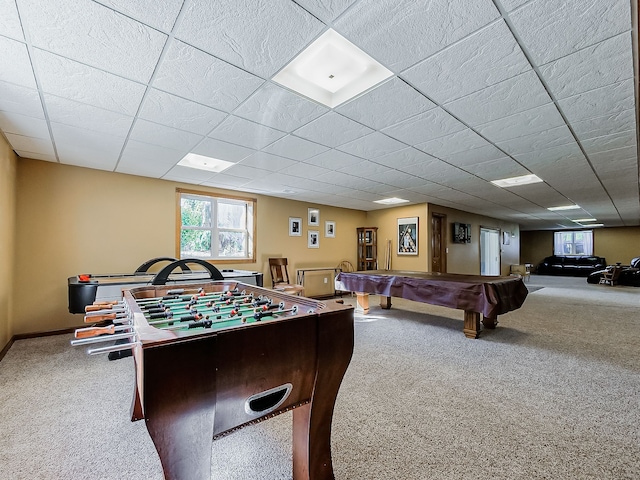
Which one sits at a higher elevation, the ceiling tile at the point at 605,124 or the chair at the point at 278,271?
the ceiling tile at the point at 605,124

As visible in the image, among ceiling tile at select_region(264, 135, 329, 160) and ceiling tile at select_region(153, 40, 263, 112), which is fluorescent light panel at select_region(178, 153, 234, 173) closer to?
ceiling tile at select_region(264, 135, 329, 160)

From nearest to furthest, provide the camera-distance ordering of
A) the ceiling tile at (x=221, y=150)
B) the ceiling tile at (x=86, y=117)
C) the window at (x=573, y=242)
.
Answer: the ceiling tile at (x=86, y=117)
the ceiling tile at (x=221, y=150)
the window at (x=573, y=242)

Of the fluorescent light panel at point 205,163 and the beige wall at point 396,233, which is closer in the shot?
the fluorescent light panel at point 205,163

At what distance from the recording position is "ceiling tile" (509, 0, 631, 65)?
4.60 feet

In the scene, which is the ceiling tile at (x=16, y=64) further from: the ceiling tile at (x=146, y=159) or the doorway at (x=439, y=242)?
the doorway at (x=439, y=242)

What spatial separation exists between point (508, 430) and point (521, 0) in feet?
7.75

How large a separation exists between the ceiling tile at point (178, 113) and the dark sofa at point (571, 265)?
48.7 ft

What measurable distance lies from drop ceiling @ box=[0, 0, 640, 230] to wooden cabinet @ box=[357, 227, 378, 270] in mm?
3672

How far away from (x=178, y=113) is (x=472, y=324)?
3957 millimetres

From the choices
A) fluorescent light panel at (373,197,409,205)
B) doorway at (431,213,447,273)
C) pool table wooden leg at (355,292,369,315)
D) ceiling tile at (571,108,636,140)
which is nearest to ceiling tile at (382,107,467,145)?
ceiling tile at (571,108,636,140)

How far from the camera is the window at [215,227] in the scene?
5148mm

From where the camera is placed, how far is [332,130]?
9.44 ft

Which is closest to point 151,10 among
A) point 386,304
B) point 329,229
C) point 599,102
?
point 599,102

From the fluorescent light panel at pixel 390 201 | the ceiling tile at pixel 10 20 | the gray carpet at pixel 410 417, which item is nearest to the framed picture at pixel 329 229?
the fluorescent light panel at pixel 390 201
